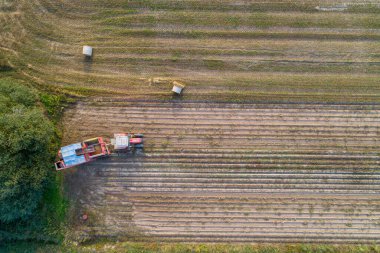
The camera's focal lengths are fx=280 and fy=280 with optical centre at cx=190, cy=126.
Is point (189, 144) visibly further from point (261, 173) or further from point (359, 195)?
point (359, 195)

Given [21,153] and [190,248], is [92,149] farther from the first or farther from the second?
[190,248]

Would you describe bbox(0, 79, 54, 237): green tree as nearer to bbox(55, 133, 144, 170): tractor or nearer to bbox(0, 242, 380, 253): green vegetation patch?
bbox(55, 133, 144, 170): tractor

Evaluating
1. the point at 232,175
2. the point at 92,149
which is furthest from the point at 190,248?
the point at 92,149

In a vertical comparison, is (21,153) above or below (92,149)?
below

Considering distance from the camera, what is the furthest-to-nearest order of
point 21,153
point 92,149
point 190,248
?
point 190,248 → point 92,149 → point 21,153

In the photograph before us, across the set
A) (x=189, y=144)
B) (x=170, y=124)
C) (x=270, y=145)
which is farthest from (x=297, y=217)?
(x=170, y=124)

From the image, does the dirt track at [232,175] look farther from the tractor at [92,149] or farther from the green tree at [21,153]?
the green tree at [21,153]

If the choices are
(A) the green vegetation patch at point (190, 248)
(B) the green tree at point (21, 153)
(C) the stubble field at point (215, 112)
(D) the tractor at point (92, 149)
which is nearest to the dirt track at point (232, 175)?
(C) the stubble field at point (215, 112)
